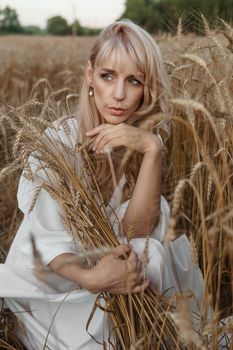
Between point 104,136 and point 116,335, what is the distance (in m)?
0.52

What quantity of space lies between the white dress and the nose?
18 cm

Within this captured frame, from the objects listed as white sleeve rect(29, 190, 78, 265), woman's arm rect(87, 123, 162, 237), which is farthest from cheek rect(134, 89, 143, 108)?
white sleeve rect(29, 190, 78, 265)

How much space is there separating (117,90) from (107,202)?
316mm

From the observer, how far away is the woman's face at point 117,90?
1480 mm

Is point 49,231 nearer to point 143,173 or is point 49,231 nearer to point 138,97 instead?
point 143,173

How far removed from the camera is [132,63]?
4.87 feet

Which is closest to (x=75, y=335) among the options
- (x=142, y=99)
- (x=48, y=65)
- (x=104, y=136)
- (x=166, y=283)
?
(x=166, y=283)

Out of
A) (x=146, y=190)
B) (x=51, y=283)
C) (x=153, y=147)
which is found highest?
(x=153, y=147)

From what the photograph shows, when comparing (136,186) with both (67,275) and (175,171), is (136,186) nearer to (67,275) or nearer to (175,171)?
(67,275)

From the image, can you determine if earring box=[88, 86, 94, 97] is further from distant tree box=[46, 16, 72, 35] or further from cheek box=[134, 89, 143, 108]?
distant tree box=[46, 16, 72, 35]

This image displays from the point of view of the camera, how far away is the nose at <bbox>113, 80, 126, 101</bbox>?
146cm

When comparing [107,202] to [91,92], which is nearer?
[107,202]

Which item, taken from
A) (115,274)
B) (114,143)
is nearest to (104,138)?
(114,143)

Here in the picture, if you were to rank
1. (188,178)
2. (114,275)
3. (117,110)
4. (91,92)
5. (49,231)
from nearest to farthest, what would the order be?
1. (114,275)
2. (49,231)
3. (117,110)
4. (91,92)
5. (188,178)
